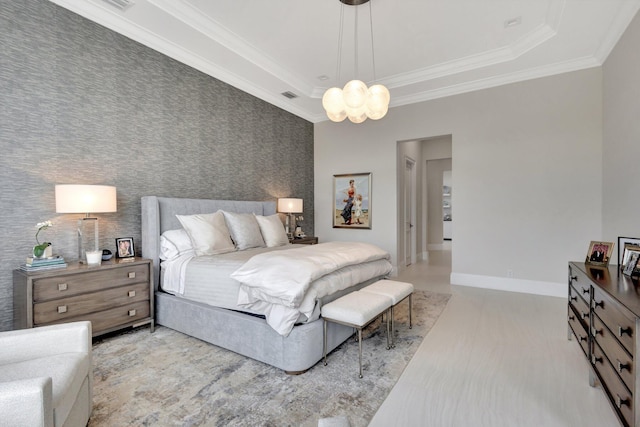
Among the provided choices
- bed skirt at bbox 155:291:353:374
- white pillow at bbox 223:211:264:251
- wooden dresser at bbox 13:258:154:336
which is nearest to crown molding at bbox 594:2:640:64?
bed skirt at bbox 155:291:353:374

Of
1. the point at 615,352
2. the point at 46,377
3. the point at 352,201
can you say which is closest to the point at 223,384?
the point at 46,377

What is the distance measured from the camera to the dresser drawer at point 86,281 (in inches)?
89.6

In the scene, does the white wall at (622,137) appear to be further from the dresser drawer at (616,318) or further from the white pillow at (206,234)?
the white pillow at (206,234)

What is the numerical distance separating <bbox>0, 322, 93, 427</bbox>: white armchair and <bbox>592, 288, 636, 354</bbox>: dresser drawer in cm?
231

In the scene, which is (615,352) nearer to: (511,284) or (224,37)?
(511,284)

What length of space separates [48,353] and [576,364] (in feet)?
11.3

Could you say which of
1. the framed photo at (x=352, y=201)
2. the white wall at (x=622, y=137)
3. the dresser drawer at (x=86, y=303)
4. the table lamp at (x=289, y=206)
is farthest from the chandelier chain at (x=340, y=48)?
the dresser drawer at (x=86, y=303)

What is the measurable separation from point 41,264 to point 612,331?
12.4 feet

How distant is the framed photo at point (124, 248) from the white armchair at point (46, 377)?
1.52 metres

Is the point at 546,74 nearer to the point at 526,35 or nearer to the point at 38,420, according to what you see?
the point at 526,35

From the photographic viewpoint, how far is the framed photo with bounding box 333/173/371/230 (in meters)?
5.62

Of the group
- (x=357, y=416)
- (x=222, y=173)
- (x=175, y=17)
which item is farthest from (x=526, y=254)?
(x=175, y=17)

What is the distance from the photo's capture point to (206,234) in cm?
323

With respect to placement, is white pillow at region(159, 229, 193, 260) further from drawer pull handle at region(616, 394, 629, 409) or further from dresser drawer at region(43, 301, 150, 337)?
drawer pull handle at region(616, 394, 629, 409)
